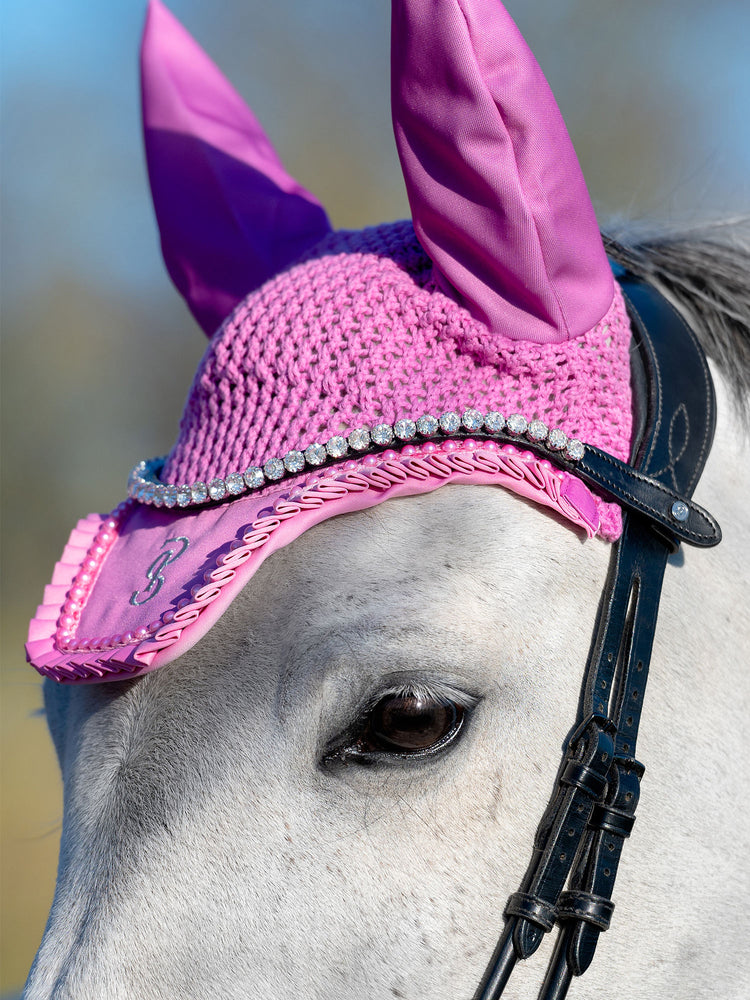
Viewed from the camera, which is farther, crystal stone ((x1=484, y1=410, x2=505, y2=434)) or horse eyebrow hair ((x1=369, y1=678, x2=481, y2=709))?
crystal stone ((x1=484, y1=410, x2=505, y2=434))

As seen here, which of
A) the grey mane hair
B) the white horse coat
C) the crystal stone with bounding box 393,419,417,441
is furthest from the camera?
the grey mane hair

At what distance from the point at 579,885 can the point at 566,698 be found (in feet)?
0.67

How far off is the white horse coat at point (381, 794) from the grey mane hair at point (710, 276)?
44cm

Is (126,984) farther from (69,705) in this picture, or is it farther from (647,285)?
(647,285)

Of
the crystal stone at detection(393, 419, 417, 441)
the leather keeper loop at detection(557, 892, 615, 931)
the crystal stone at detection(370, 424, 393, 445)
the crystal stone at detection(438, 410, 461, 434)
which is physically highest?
the crystal stone at detection(438, 410, 461, 434)

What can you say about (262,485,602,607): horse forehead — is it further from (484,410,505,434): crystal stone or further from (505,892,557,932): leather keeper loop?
(505,892,557,932): leather keeper loop

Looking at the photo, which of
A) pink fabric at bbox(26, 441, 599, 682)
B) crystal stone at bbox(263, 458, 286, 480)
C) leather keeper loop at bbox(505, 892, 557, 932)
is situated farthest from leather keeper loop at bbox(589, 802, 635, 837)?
crystal stone at bbox(263, 458, 286, 480)

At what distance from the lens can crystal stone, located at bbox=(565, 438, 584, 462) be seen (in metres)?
1.07

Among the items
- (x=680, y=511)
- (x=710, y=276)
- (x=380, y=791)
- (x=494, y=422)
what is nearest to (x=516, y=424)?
(x=494, y=422)

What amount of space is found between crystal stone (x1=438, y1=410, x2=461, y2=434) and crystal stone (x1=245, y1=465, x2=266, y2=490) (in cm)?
23

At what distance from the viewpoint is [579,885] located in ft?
3.25

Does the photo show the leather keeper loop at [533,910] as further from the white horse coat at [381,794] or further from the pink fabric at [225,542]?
the pink fabric at [225,542]

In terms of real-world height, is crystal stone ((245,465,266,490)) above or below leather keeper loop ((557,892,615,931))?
above

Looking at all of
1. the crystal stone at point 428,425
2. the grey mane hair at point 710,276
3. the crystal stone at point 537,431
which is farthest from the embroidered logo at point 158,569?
the grey mane hair at point 710,276
